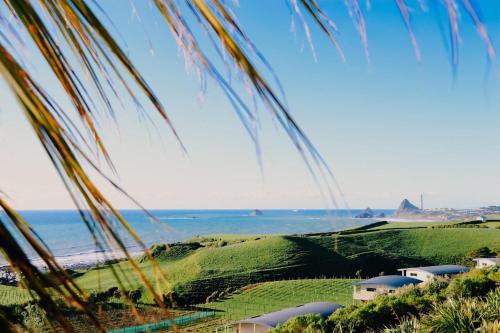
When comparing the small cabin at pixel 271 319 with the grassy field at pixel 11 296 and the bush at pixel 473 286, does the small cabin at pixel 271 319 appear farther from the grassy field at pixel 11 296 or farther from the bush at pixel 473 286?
the grassy field at pixel 11 296

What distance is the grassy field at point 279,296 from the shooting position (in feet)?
128

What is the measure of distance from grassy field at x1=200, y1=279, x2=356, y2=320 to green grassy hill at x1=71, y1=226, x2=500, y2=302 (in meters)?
4.24

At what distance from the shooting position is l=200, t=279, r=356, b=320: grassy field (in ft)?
128

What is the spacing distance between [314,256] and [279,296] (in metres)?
15.5

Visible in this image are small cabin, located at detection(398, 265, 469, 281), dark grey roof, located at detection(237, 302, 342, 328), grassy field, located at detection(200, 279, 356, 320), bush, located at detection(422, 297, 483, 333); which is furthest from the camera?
small cabin, located at detection(398, 265, 469, 281)

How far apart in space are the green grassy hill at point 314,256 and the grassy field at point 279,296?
4.24 m

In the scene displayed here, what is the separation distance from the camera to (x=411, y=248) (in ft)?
201

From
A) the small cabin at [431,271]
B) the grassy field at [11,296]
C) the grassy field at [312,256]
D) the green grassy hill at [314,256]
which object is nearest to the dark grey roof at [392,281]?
the small cabin at [431,271]

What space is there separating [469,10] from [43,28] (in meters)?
0.50

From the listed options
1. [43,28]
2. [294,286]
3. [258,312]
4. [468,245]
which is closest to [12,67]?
[43,28]

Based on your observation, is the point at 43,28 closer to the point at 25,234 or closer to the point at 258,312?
the point at 25,234

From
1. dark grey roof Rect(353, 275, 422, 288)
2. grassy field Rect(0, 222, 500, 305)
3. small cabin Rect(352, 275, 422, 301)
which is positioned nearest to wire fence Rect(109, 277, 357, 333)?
small cabin Rect(352, 275, 422, 301)

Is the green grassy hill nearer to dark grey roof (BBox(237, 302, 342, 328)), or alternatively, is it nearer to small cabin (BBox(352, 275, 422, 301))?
small cabin (BBox(352, 275, 422, 301))

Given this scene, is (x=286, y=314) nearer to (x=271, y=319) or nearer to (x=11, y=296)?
(x=271, y=319)
